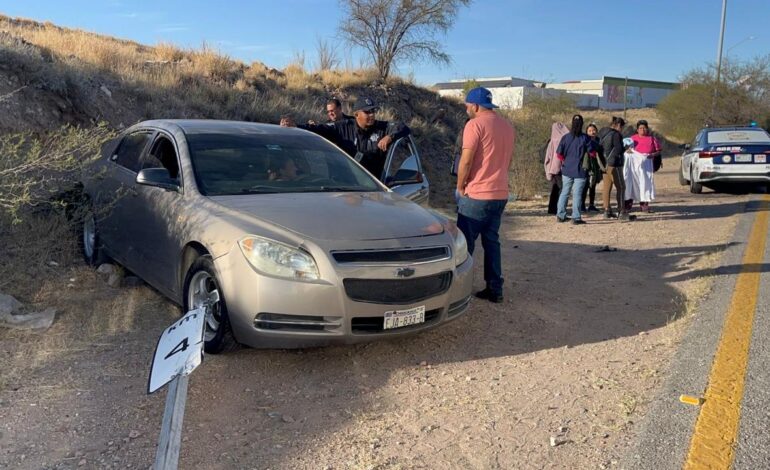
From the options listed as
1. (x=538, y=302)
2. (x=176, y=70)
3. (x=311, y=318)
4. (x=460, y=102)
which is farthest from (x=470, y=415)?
(x=460, y=102)

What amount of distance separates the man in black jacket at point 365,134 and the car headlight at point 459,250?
219cm

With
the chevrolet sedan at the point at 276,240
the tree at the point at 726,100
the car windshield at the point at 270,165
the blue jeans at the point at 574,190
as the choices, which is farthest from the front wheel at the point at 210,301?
the tree at the point at 726,100

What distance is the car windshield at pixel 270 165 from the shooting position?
494 centimetres

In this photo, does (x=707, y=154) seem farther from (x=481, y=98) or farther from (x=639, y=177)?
(x=481, y=98)

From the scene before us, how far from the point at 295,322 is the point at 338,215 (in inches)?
33.6

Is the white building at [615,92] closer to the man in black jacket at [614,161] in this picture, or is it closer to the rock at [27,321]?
the man in black jacket at [614,161]

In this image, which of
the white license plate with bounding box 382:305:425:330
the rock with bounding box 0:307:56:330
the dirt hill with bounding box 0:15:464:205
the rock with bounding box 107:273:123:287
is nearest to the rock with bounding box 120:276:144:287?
the rock with bounding box 107:273:123:287

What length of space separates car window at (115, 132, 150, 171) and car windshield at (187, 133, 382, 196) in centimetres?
81

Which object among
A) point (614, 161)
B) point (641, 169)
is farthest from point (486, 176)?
point (641, 169)

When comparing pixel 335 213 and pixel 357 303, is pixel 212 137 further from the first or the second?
pixel 357 303

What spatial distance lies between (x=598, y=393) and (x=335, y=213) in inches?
79.3

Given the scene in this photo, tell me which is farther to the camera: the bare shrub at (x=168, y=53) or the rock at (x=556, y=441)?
the bare shrub at (x=168, y=53)

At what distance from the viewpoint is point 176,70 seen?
16203mm

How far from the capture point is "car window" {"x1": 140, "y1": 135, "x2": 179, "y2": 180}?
528 cm
